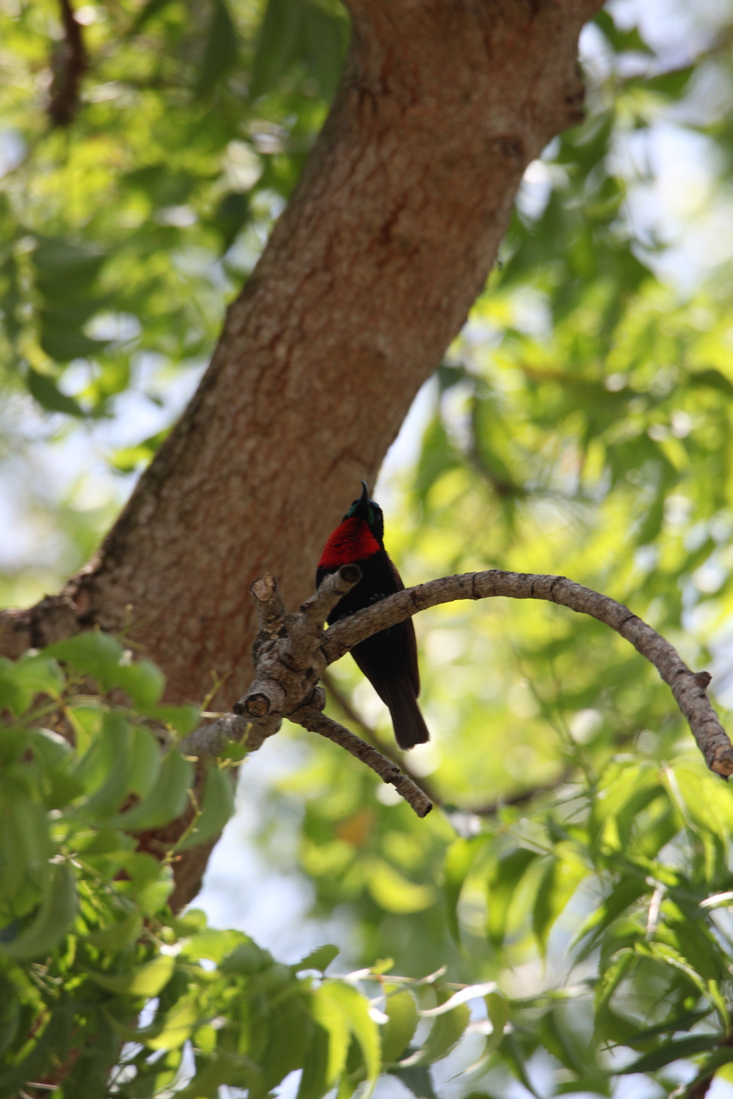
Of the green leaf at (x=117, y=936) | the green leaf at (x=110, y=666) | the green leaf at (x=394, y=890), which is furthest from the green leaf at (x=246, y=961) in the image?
the green leaf at (x=394, y=890)

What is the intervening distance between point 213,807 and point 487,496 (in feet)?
12.7

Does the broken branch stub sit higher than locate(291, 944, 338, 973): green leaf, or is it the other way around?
the broken branch stub

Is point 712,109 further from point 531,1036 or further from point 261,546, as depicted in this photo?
point 531,1036

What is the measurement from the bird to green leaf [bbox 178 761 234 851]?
58.3 inches

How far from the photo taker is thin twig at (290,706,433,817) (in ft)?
6.33

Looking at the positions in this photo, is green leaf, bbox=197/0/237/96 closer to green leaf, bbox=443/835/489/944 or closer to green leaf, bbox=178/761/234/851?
green leaf, bbox=443/835/489/944

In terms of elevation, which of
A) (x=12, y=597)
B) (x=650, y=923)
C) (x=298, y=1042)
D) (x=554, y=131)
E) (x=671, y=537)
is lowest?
(x=298, y=1042)

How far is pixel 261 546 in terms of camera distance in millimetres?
2924

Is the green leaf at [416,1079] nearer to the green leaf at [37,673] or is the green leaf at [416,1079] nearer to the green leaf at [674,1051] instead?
the green leaf at [674,1051]

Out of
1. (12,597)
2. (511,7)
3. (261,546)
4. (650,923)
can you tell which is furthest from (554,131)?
(12,597)

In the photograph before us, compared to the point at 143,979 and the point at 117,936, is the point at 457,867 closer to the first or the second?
the point at 143,979

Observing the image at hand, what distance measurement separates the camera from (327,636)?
1.99 metres

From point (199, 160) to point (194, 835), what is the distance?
175 inches

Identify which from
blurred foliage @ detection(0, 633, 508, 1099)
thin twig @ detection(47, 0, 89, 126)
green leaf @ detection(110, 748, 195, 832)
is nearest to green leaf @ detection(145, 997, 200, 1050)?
blurred foliage @ detection(0, 633, 508, 1099)
